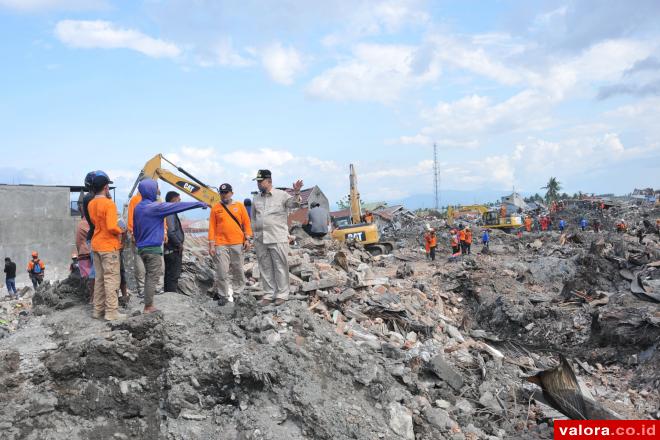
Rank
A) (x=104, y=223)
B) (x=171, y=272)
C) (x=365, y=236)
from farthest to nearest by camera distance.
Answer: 1. (x=365, y=236)
2. (x=171, y=272)
3. (x=104, y=223)

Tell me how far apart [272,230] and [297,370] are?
6.60ft

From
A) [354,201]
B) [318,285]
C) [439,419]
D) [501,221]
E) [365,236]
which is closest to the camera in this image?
[439,419]

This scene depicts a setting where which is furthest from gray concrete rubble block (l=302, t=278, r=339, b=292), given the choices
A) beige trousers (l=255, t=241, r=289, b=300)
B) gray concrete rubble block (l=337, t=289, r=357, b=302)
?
beige trousers (l=255, t=241, r=289, b=300)

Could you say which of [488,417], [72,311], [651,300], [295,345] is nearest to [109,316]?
[72,311]

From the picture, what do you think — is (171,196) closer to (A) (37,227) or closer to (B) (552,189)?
(A) (37,227)

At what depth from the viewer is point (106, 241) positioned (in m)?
4.82

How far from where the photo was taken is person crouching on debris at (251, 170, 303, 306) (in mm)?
5848

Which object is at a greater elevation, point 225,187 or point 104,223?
point 225,187

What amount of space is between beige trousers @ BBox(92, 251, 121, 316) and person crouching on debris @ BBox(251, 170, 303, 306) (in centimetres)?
167

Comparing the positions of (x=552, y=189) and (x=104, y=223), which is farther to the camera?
(x=552, y=189)

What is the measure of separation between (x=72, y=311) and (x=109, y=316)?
0.87 metres

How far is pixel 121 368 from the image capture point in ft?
13.4

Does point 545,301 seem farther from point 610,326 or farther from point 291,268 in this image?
point 291,268

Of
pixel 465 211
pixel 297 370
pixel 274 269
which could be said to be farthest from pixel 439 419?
pixel 465 211
